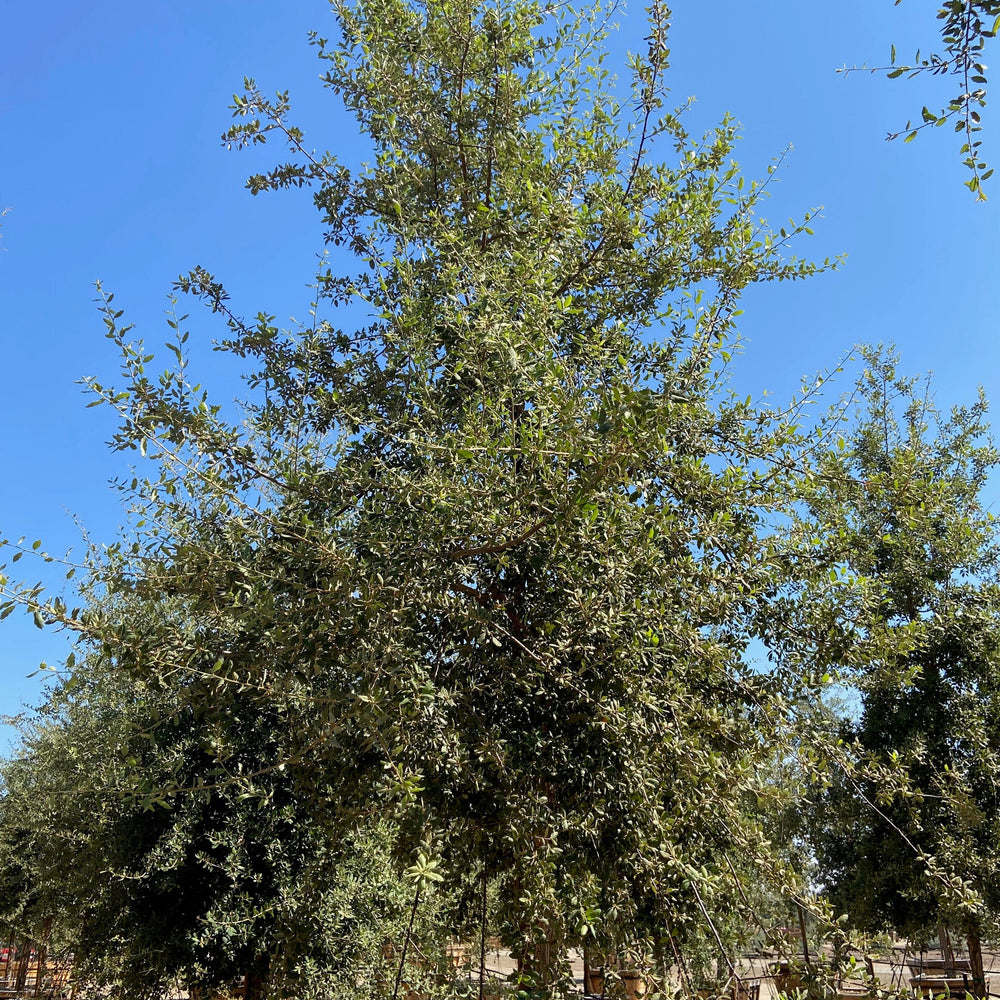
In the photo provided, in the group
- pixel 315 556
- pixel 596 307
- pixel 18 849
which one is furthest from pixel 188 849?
pixel 18 849

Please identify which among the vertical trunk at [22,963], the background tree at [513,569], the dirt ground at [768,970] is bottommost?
the vertical trunk at [22,963]

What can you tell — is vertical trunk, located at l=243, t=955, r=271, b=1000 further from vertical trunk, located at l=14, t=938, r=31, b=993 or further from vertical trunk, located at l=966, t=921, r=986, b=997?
vertical trunk, located at l=14, t=938, r=31, b=993

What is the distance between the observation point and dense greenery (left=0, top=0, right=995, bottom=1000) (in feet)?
11.6

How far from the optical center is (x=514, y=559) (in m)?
4.21

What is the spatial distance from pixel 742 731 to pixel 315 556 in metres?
2.59

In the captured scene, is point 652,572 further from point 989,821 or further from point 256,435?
point 989,821

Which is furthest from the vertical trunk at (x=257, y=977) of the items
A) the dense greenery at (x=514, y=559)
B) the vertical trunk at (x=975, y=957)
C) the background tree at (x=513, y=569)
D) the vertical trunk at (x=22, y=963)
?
the vertical trunk at (x=22, y=963)

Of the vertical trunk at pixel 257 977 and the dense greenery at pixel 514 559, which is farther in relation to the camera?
the vertical trunk at pixel 257 977

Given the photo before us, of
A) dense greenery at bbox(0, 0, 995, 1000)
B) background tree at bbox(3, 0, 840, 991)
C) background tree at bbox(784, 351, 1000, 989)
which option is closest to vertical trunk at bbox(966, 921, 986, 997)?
background tree at bbox(784, 351, 1000, 989)

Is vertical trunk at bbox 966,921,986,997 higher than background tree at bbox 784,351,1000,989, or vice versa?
background tree at bbox 784,351,1000,989

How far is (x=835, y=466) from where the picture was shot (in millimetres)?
4281

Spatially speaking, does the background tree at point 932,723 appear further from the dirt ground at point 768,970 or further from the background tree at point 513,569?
the background tree at point 513,569

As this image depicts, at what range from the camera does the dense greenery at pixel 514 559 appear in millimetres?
3531

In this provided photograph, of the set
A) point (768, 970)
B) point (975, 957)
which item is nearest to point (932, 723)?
point (975, 957)
